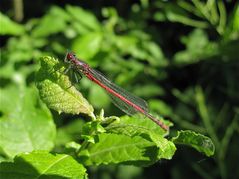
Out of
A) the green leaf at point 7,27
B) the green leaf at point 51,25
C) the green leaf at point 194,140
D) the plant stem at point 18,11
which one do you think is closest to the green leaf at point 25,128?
the green leaf at point 194,140

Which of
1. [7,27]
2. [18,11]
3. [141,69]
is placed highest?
[7,27]

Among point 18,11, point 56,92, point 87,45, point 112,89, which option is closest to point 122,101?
point 112,89

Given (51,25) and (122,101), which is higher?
(122,101)

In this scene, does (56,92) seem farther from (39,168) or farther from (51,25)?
(51,25)

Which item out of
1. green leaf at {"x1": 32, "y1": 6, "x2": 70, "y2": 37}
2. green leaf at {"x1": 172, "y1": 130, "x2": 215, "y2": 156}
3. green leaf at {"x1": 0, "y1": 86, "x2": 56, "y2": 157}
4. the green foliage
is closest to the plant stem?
the green foliage

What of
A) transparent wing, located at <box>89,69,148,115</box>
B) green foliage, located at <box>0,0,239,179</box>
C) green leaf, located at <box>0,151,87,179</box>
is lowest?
green foliage, located at <box>0,0,239,179</box>

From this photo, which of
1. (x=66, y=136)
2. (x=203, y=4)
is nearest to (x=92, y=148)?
(x=66, y=136)

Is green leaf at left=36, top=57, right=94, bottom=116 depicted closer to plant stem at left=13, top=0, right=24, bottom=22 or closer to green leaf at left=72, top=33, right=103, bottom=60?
green leaf at left=72, top=33, right=103, bottom=60
